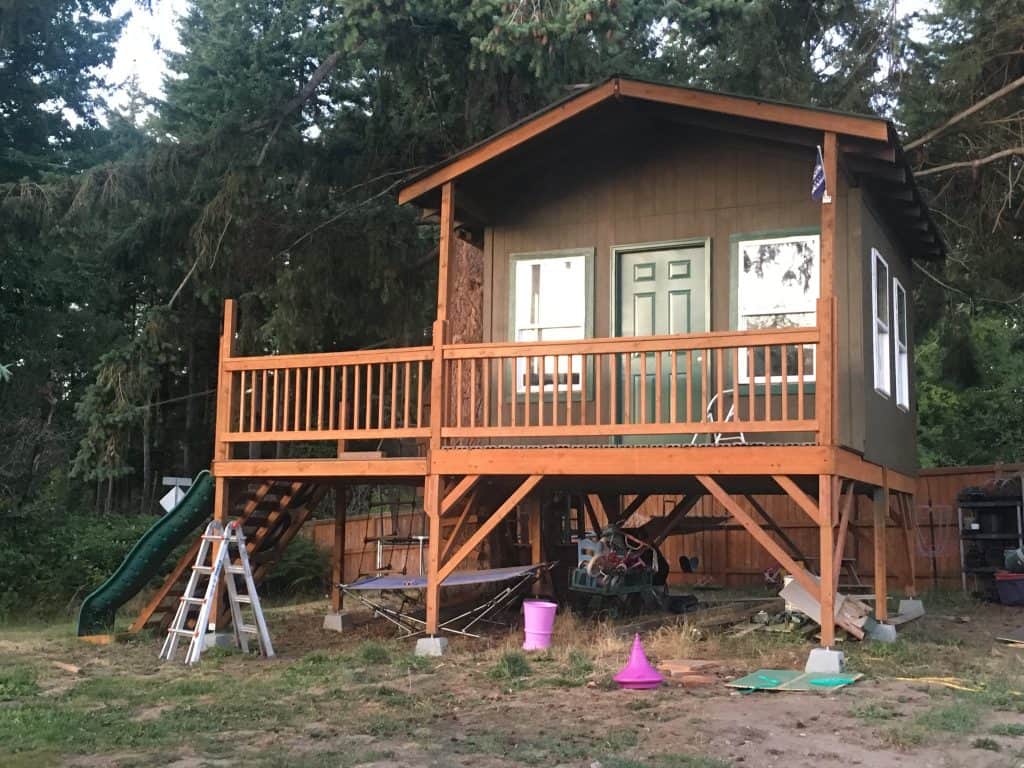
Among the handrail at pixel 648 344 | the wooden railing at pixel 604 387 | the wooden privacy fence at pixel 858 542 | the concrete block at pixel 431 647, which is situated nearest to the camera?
the handrail at pixel 648 344

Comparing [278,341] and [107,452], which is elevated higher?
[278,341]

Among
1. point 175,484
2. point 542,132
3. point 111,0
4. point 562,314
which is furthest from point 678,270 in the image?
point 111,0

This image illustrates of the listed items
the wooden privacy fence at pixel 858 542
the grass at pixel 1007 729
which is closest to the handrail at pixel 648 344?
the grass at pixel 1007 729

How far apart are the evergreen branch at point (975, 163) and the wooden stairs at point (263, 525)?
928 centimetres

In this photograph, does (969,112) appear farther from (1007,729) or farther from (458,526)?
(1007,729)

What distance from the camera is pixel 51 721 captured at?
Answer: 6.86 metres

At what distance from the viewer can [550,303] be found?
10906 millimetres

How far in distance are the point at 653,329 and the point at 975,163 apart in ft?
20.9

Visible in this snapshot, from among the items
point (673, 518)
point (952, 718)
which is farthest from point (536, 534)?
point (952, 718)

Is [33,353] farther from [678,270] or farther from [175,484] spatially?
[678,270]

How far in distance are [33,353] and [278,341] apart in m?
6.30

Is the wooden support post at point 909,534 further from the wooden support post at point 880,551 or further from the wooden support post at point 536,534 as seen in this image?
the wooden support post at point 536,534

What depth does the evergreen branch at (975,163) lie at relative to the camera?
44.4 feet

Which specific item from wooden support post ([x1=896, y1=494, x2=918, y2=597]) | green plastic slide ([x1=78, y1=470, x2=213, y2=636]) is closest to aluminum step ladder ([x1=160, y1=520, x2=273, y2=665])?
green plastic slide ([x1=78, y1=470, x2=213, y2=636])
